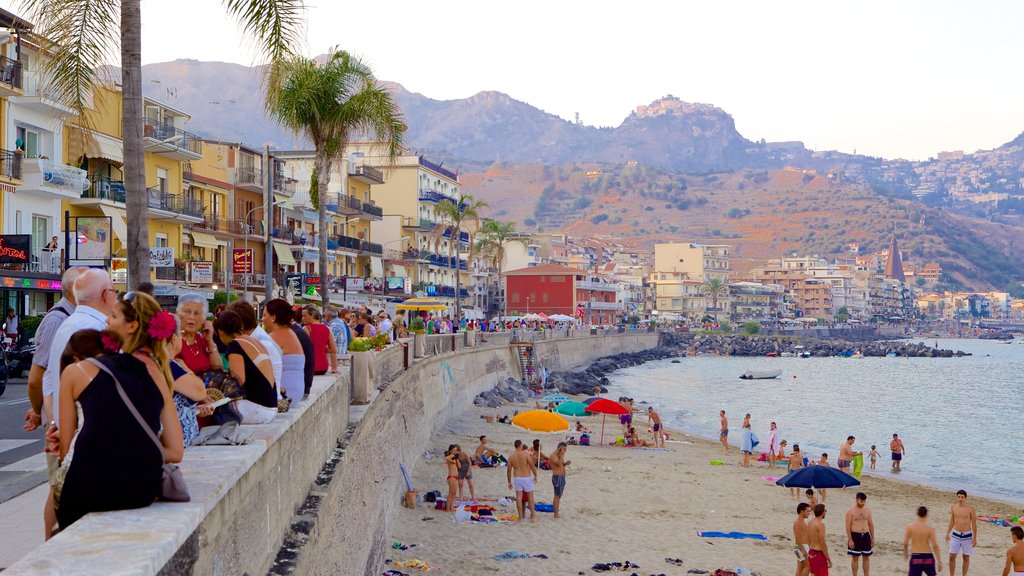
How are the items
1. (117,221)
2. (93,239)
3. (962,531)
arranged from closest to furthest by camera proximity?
1. (962,531)
2. (93,239)
3. (117,221)

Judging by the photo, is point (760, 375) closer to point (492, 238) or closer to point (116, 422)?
point (492, 238)

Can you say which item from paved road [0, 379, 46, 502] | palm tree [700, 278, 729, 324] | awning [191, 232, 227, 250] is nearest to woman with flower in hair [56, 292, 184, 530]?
paved road [0, 379, 46, 502]

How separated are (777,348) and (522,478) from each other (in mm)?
123813

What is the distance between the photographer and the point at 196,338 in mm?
7871

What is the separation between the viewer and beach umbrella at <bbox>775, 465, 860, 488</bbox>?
21.3 meters

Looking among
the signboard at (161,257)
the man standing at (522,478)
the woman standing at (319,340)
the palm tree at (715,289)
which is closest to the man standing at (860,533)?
the man standing at (522,478)

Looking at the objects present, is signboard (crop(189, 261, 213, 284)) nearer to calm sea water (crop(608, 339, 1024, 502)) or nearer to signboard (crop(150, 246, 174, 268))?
signboard (crop(150, 246, 174, 268))

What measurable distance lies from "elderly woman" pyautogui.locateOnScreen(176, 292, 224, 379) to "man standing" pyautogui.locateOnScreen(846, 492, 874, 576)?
38.5 feet

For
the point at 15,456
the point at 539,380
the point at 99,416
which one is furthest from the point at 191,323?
the point at 539,380

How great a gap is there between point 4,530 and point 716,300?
16854 cm

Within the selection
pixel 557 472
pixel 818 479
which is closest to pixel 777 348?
pixel 818 479

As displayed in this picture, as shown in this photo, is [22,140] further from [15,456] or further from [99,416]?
[99,416]

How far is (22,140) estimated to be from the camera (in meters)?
32.0

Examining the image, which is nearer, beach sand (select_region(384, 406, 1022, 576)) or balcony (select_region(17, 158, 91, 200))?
beach sand (select_region(384, 406, 1022, 576))
